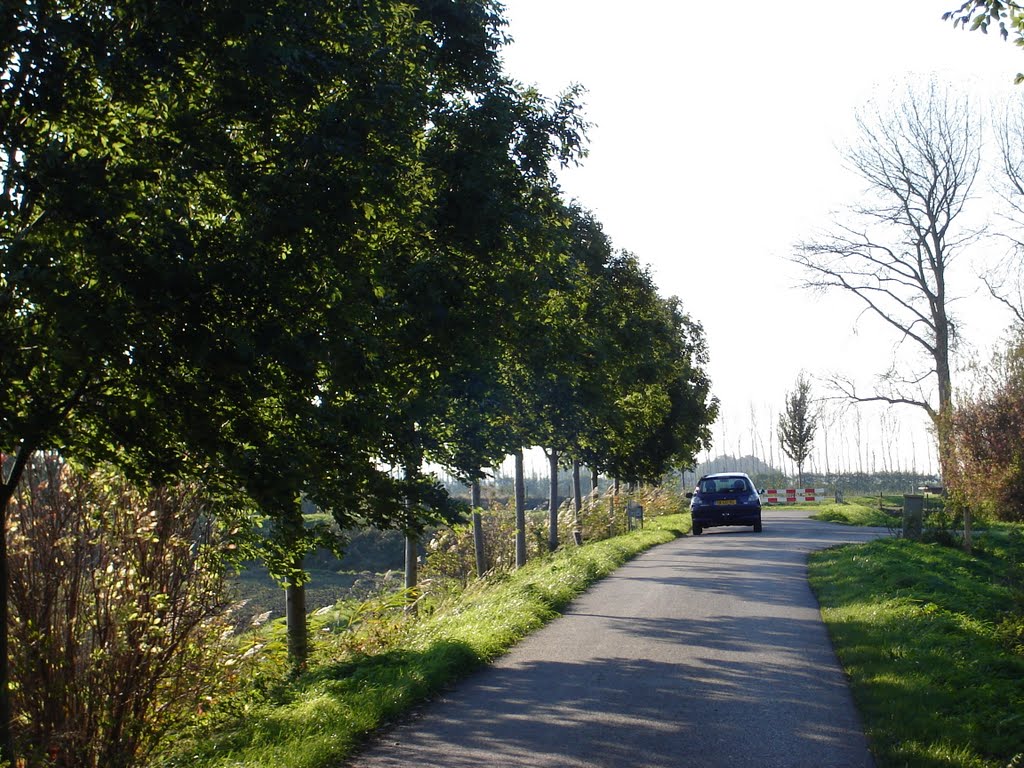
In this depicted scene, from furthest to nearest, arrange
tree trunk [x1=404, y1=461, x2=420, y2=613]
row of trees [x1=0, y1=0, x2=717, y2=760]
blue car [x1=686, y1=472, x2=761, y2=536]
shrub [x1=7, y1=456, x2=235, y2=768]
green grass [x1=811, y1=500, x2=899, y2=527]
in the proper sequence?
green grass [x1=811, y1=500, x2=899, y2=527] < blue car [x1=686, y1=472, x2=761, y2=536] < shrub [x1=7, y1=456, x2=235, y2=768] < tree trunk [x1=404, y1=461, x2=420, y2=613] < row of trees [x1=0, y1=0, x2=717, y2=760]

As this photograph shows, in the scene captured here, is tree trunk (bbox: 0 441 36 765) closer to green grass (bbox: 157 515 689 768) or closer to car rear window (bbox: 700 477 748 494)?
green grass (bbox: 157 515 689 768)

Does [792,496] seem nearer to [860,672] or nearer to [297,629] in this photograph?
[297,629]

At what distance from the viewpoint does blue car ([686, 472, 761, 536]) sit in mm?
29594

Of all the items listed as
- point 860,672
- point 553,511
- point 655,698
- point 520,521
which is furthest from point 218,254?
point 553,511

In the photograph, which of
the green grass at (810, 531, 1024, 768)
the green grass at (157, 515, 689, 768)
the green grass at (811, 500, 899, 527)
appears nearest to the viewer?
the green grass at (810, 531, 1024, 768)

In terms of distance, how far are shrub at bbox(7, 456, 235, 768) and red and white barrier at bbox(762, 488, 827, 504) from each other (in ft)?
176

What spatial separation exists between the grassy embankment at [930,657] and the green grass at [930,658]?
0.01 meters

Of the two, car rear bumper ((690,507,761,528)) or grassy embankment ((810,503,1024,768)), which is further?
car rear bumper ((690,507,761,528))

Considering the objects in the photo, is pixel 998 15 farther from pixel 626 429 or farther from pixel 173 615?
pixel 626 429

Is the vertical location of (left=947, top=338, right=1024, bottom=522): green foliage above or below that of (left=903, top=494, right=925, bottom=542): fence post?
above

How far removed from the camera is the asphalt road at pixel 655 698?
6.57 m

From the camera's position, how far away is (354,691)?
28.3 feet

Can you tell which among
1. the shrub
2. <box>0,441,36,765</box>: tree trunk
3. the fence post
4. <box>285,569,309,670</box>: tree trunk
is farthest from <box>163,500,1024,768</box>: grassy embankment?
the fence post

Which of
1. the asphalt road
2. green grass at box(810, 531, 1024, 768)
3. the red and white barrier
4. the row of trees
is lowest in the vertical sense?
the asphalt road
